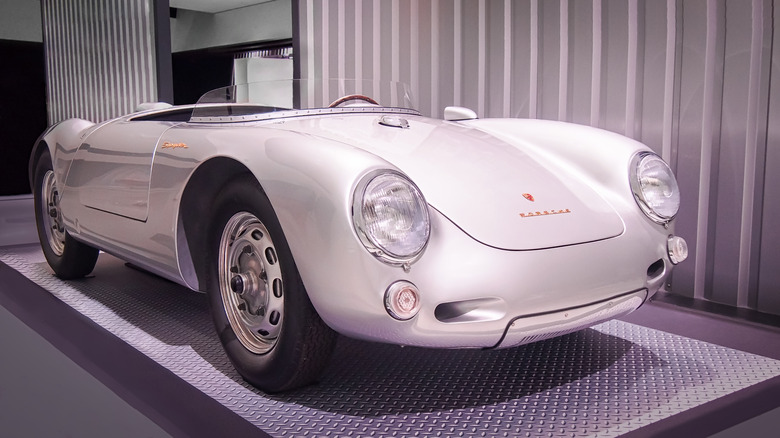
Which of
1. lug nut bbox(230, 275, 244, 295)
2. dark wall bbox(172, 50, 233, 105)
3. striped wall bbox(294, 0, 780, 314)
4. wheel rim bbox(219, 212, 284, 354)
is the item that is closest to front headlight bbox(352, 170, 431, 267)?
wheel rim bbox(219, 212, 284, 354)

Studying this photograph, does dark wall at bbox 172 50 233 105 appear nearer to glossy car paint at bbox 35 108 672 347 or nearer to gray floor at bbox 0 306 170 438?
glossy car paint at bbox 35 108 672 347

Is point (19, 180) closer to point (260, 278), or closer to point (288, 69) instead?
point (288, 69)

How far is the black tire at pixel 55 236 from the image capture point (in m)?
3.29

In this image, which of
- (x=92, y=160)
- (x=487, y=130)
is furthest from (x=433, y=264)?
(x=92, y=160)

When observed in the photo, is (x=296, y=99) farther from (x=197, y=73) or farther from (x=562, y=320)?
(x=197, y=73)

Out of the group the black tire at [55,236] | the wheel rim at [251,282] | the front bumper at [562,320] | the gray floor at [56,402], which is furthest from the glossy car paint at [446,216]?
the black tire at [55,236]

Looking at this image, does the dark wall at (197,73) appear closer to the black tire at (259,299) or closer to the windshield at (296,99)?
the windshield at (296,99)

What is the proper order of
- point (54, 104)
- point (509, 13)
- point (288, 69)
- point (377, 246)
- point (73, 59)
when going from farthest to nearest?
point (288, 69)
point (54, 104)
point (73, 59)
point (509, 13)
point (377, 246)

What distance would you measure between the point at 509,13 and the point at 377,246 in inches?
112

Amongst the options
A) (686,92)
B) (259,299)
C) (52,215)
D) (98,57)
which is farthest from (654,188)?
(98,57)

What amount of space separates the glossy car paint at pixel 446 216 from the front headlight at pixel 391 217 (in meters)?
0.03

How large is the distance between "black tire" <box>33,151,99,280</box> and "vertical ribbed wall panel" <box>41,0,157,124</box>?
2147mm

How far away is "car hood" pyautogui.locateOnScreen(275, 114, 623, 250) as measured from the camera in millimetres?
A: 1754

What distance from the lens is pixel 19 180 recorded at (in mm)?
10273
